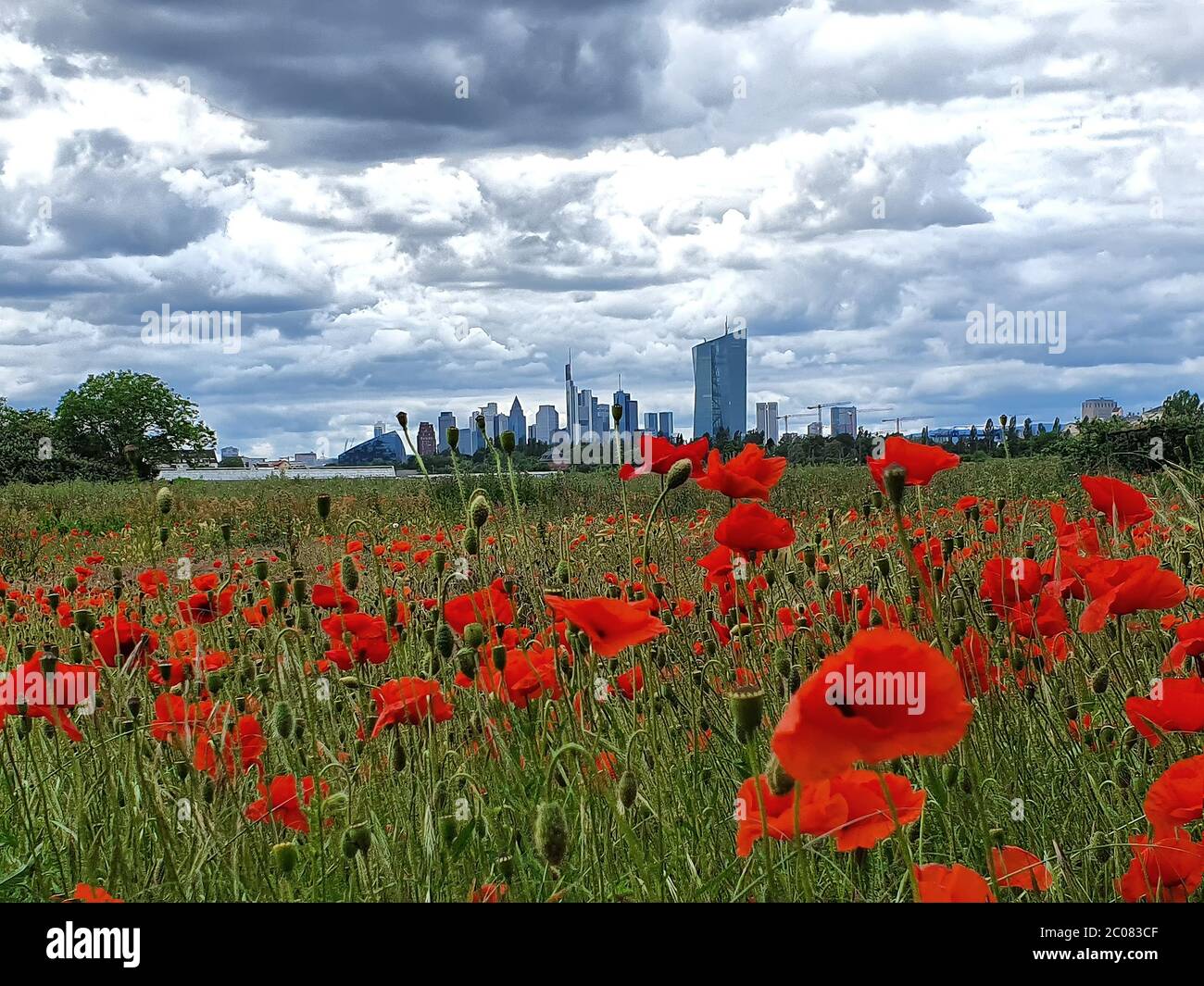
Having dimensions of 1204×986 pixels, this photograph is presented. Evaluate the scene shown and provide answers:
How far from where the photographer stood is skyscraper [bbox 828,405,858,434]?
6.17m

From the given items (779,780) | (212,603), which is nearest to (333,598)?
(212,603)

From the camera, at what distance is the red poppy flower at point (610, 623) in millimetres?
1164

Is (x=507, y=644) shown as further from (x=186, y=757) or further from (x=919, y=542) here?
(x=919, y=542)

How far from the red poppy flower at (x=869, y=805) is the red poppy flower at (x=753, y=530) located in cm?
51

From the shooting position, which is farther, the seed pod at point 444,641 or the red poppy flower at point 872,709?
the seed pod at point 444,641

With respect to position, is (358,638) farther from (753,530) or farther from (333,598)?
(753,530)

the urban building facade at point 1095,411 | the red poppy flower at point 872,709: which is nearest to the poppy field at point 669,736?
the red poppy flower at point 872,709

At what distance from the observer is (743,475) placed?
1570mm

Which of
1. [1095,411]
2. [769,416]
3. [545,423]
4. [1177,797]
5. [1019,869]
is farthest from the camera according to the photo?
[1095,411]

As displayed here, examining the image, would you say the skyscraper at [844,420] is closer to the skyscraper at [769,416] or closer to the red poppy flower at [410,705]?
the skyscraper at [769,416]

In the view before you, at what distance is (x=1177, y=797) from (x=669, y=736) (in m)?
0.89

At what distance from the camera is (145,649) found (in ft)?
6.85
